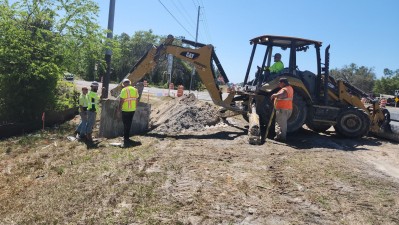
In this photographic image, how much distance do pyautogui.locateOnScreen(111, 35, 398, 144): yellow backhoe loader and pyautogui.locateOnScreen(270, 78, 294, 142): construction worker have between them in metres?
0.56

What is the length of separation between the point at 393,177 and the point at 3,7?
12879 mm

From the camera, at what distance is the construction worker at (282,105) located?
31.3 feet

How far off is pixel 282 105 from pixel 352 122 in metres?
2.66

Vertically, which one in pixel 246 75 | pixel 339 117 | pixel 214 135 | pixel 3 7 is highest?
pixel 3 7

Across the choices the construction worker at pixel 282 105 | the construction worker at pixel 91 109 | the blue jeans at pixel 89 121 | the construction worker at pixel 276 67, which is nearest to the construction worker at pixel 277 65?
the construction worker at pixel 276 67

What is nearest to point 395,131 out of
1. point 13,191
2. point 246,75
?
point 246,75

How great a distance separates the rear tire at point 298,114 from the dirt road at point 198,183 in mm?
856

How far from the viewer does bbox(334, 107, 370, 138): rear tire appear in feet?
35.7

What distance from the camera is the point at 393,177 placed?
6934mm

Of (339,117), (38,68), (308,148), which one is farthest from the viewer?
(38,68)

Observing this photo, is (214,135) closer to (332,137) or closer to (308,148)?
(308,148)

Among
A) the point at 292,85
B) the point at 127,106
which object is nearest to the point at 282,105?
the point at 292,85

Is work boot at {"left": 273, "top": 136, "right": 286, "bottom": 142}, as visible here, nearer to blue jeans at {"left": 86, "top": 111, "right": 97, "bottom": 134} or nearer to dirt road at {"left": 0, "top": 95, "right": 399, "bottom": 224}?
dirt road at {"left": 0, "top": 95, "right": 399, "bottom": 224}

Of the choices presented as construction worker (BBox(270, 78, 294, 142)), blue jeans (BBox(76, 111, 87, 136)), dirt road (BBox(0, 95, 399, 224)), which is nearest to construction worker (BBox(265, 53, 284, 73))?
construction worker (BBox(270, 78, 294, 142))
